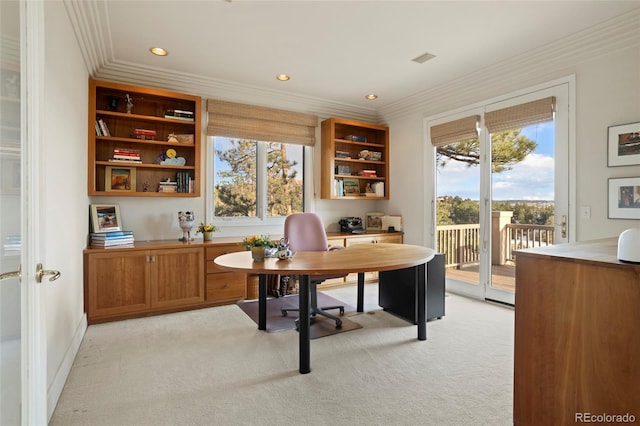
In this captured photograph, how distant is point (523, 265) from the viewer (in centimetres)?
165

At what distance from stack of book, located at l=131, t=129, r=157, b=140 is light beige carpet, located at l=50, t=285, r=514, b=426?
200cm

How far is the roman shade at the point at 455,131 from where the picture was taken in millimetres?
Answer: 4066

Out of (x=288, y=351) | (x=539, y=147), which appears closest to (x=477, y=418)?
(x=288, y=351)

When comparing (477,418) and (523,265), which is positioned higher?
(523,265)

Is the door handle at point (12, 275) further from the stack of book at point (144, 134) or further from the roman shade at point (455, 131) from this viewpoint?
the roman shade at point (455, 131)

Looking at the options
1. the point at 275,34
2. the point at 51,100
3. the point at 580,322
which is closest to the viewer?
the point at 580,322

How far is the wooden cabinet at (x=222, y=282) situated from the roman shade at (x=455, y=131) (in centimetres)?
291

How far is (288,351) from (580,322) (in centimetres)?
191

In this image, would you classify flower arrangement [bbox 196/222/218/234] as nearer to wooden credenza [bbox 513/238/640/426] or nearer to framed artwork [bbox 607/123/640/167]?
wooden credenza [bbox 513/238/640/426]

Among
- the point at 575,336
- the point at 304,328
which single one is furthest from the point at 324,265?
the point at 575,336

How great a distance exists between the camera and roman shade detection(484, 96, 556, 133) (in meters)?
3.35

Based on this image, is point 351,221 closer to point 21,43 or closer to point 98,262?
point 98,262

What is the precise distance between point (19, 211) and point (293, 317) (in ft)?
8.56

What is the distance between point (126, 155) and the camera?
3660mm
